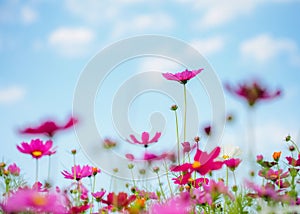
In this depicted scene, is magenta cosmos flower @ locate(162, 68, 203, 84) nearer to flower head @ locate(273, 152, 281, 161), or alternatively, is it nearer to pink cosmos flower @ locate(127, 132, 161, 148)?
pink cosmos flower @ locate(127, 132, 161, 148)

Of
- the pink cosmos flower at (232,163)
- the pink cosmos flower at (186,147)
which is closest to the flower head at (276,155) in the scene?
the pink cosmos flower at (232,163)

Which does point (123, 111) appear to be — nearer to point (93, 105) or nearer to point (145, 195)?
point (93, 105)

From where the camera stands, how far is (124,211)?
4.69 ft

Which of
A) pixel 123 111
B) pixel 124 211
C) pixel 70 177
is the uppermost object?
pixel 123 111

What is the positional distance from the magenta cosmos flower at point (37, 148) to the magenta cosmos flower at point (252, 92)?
22.0 inches

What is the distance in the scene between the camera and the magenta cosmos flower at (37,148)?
4.39 ft

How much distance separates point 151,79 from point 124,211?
3.44 ft

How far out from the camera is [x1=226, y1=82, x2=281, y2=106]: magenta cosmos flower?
3.79 feet

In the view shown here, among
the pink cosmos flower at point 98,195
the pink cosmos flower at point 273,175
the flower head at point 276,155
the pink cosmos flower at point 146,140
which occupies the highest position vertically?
the pink cosmos flower at point 146,140

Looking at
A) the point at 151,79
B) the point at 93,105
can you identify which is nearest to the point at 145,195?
the point at 93,105

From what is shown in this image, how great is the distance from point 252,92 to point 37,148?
647mm

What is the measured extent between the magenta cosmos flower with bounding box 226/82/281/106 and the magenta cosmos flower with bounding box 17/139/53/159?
0.56 m

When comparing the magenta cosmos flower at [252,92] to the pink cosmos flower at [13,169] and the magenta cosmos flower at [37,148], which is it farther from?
the pink cosmos flower at [13,169]

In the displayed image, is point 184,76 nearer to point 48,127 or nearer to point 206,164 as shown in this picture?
point 206,164
